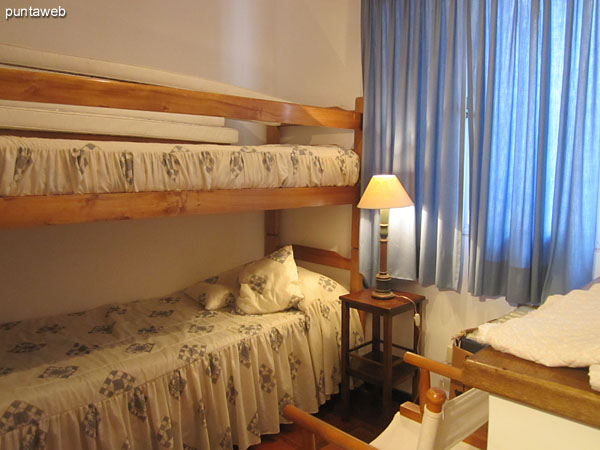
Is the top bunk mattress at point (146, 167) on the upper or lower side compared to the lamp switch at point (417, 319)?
upper

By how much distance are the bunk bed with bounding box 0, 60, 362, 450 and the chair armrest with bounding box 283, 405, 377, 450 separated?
757mm

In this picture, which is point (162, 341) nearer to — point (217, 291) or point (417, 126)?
point (217, 291)

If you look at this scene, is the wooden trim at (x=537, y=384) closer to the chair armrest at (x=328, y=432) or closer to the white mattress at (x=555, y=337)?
the white mattress at (x=555, y=337)

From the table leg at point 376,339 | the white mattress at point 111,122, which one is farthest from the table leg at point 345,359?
the white mattress at point 111,122

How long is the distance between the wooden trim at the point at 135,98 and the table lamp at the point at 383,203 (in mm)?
493

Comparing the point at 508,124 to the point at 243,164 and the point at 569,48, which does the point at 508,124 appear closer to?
the point at 569,48

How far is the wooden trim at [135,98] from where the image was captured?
1436mm

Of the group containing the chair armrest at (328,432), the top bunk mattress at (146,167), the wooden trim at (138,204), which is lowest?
the chair armrest at (328,432)

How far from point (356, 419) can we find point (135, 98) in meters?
1.99

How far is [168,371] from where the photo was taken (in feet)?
6.16

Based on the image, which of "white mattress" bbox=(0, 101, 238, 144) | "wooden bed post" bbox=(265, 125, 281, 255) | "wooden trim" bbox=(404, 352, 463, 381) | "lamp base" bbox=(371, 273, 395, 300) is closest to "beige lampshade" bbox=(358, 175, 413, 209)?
"lamp base" bbox=(371, 273, 395, 300)

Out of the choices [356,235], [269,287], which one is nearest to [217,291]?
[269,287]

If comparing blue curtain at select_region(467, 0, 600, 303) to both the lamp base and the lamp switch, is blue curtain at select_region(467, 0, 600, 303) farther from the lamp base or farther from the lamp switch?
the lamp base

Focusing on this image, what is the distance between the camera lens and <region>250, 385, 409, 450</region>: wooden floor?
2252 millimetres
